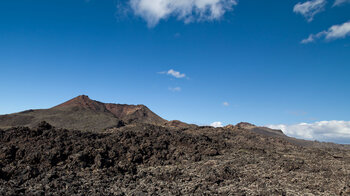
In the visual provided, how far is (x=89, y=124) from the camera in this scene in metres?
42.3

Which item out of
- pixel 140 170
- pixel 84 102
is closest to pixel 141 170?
pixel 140 170

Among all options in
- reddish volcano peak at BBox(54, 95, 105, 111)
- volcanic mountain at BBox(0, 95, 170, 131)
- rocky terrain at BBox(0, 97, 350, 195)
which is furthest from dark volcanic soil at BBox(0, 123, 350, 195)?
reddish volcano peak at BBox(54, 95, 105, 111)

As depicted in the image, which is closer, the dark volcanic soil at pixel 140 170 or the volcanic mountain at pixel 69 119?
the dark volcanic soil at pixel 140 170

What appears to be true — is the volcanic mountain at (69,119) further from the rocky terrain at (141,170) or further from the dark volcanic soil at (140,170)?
the rocky terrain at (141,170)

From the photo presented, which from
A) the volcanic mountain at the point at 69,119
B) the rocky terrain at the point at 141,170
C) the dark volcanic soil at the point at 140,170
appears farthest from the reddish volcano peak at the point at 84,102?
the dark volcanic soil at the point at 140,170

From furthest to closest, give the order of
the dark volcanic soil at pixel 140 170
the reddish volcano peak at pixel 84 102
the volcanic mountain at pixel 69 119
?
the reddish volcano peak at pixel 84 102 < the volcanic mountain at pixel 69 119 < the dark volcanic soil at pixel 140 170

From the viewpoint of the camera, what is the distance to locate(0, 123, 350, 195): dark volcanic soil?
376 inches

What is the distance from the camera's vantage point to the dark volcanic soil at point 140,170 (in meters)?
9.55

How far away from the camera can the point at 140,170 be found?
40.8 ft

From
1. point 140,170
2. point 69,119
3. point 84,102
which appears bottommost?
point 140,170

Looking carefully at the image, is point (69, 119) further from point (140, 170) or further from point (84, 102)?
point (140, 170)

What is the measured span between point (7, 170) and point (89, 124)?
32700 millimetres

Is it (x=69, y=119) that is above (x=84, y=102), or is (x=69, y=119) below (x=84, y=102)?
below

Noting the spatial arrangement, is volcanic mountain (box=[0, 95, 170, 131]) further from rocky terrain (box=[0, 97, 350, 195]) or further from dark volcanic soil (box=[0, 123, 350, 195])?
rocky terrain (box=[0, 97, 350, 195])
